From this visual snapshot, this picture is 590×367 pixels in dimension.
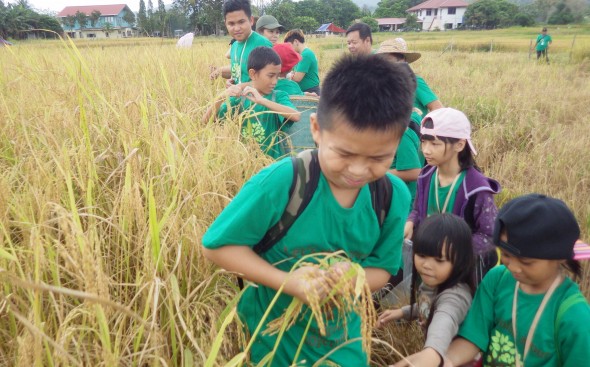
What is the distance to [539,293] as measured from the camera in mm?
1312

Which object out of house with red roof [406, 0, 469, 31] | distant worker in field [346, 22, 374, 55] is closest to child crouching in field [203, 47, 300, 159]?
distant worker in field [346, 22, 374, 55]

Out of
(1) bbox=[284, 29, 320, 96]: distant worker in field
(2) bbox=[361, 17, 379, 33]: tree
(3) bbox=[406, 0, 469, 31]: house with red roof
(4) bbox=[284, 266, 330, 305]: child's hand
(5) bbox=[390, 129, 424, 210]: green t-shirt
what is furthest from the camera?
(3) bbox=[406, 0, 469, 31]: house with red roof

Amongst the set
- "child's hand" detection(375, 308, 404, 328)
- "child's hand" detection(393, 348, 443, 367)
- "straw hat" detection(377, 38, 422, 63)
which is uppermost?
"straw hat" detection(377, 38, 422, 63)

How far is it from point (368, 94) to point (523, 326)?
940 millimetres

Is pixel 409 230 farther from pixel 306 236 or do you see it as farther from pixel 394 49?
pixel 394 49

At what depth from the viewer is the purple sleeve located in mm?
1811

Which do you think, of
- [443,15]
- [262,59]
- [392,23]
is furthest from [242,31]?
[443,15]

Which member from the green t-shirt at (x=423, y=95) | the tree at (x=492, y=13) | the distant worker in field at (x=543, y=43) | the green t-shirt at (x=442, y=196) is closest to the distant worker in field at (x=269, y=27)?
the green t-shirt at (x=423, y=95)

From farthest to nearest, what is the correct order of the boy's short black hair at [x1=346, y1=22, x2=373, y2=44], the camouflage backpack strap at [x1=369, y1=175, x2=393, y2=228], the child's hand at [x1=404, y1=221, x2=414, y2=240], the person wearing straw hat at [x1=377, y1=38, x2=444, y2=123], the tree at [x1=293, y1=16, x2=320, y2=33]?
the tree at [x1=293, y1=16, x2=320, y2=33] < the boy's short black hair at [x1=346, y1=22, x2=373, y2=44] < the person wearing straw hat at [x1=377, y1=38, x2=444, y2=123] < the child's hand at [x1=404, y1=221, x2=414, y2=240] < the camouflage backpack strap at [x1=369, y1=175, x2=393, y2=228]

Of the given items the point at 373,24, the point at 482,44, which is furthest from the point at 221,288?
the point at 373,24

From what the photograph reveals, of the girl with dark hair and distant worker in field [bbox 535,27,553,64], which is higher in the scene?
distant worker in field [bbox 535,27,553,64]

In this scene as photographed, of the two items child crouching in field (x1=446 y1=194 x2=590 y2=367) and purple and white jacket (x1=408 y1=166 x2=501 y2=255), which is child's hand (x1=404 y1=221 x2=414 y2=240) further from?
child crouching in field (x1=446 y1=194 x2=590 y2=367)

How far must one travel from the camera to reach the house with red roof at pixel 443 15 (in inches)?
2504

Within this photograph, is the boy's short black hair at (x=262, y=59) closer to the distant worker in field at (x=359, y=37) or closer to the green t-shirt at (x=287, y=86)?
the green t-shirt at (x=287, y=86)
